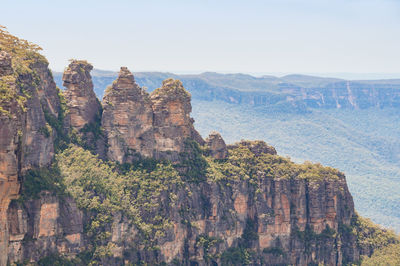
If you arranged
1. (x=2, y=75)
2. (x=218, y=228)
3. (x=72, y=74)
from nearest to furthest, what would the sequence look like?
1. (x=2, y=75)
2. (x=72, y=74)
3. (x=218, y=228)

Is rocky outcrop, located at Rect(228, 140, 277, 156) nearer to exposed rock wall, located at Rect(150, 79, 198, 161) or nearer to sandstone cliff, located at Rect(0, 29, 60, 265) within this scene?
exposed rock wall, located at Rect(150, 79, 198, 161)

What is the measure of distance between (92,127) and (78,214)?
1389 centimetres

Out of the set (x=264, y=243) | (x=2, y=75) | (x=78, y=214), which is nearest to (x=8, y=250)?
(x=78, y=214)

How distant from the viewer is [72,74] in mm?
70875

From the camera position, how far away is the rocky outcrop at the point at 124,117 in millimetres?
73125

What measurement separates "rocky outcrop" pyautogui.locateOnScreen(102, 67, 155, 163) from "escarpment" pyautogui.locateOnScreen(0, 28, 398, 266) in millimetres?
124

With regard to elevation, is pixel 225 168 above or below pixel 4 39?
below

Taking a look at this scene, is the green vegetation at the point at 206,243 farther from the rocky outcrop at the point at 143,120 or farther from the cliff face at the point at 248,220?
the rocky outcrop at the point at 143,120

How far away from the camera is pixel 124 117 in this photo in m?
73.4

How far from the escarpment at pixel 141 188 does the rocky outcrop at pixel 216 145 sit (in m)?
0.15

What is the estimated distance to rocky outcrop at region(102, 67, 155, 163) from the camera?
240 ft

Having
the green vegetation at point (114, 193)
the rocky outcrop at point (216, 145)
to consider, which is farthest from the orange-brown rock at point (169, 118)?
the rocky outcrop at point (216, 145)

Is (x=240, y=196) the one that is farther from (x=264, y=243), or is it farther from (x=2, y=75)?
(x=2, y=75)

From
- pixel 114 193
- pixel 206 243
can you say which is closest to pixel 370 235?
pixel 206 243
